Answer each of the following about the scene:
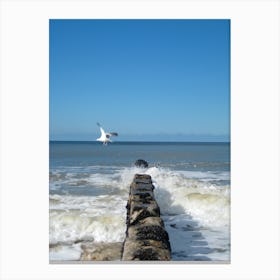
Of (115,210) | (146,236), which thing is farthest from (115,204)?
(146,236)

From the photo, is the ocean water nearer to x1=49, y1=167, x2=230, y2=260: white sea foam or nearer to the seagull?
x1=49, y1=167, x2=230, y2=260: white sea foam

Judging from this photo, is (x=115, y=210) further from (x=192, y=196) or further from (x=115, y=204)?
(x=192, y=196)

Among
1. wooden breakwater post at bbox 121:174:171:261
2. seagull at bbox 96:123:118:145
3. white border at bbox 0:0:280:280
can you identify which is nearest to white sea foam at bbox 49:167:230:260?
white border at bbox 0:0:280:280

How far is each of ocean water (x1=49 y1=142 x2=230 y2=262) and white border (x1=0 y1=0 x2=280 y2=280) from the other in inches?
10.2

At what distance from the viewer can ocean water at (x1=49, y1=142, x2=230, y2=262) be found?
639 centimetres
